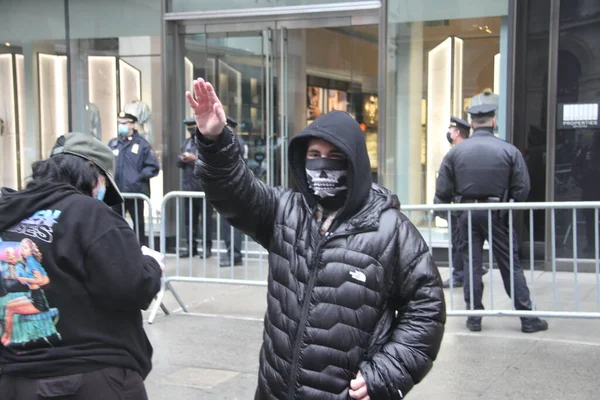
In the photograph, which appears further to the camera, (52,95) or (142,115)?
(52,95)

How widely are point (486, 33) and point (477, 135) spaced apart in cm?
316

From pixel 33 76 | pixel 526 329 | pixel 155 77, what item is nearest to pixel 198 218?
pixel 155 77

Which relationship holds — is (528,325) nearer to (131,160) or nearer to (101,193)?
(101,193)

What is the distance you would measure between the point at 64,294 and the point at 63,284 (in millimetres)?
37

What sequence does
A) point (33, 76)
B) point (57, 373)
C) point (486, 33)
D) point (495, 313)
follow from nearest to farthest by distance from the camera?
1. point (57, 373)
2. point (495, 313)
3. point (486, 33)
4. point (33, 76)

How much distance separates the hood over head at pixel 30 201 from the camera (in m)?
2.72

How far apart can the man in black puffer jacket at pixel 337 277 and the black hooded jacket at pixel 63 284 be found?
0.45 metres

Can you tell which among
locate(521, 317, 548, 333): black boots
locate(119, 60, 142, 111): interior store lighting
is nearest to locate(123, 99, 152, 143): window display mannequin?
locate(119, 60, 142, 111): interior store lighting

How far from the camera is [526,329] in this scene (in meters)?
6.52

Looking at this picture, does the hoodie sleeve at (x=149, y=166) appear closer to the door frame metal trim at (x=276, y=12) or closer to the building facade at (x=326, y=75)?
the building facade at (x=326, y=75)

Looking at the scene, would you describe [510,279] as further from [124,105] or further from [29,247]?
[124,105]

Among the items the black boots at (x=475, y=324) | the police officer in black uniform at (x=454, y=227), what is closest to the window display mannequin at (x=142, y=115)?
the police officer in black uniform at (x=454, y=227)

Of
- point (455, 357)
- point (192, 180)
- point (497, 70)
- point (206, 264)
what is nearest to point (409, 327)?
point (455, 357)

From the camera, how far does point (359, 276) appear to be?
8.58 feet
